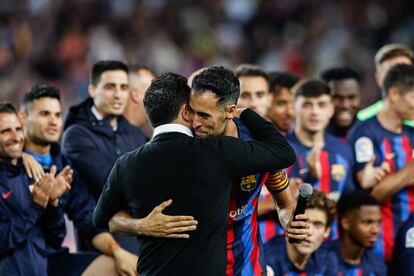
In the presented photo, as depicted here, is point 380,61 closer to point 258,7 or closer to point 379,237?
point 379,237

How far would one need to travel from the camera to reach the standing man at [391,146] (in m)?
7.48

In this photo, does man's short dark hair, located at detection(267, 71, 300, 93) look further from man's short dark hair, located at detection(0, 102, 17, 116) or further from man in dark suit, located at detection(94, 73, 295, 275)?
man in dark suit, located at detection(94, 73, 295, 275)

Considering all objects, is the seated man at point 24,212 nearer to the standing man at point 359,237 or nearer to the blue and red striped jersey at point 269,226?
the blue and red striped jersey at point 269,226

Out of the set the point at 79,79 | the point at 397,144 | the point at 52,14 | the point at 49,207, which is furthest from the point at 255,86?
the point at 52,14

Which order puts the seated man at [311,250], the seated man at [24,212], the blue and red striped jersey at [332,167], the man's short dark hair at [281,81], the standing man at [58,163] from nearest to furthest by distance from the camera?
the seated man at [24,212] → the standing man at [58,163] → the seated man at [311,250] → the blue and red striped jersey at [332,167] → the man's short dark hair at [281,81]

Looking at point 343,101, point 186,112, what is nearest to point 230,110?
point 186,112

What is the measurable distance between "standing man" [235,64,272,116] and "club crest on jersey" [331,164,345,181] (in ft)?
2.55

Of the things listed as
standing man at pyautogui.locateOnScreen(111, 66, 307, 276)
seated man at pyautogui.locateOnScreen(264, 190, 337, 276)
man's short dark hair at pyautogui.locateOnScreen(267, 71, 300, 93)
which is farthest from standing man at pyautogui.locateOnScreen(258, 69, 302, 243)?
standing man at pyautogui.locateOnScreen(111, 66, 307, 276)

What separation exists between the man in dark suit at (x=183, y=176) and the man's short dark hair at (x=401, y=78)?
9.16ft

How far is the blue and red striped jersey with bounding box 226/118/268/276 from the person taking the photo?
518 cm

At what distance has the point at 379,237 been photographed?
24.8 feet

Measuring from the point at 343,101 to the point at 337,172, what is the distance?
3.05 feet

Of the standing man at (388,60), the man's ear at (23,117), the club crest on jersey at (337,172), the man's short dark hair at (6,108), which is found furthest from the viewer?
the standing man at (388,60)

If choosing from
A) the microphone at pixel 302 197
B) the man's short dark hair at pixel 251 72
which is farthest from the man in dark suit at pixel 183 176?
the man's short dark hair at pixel 251 72
